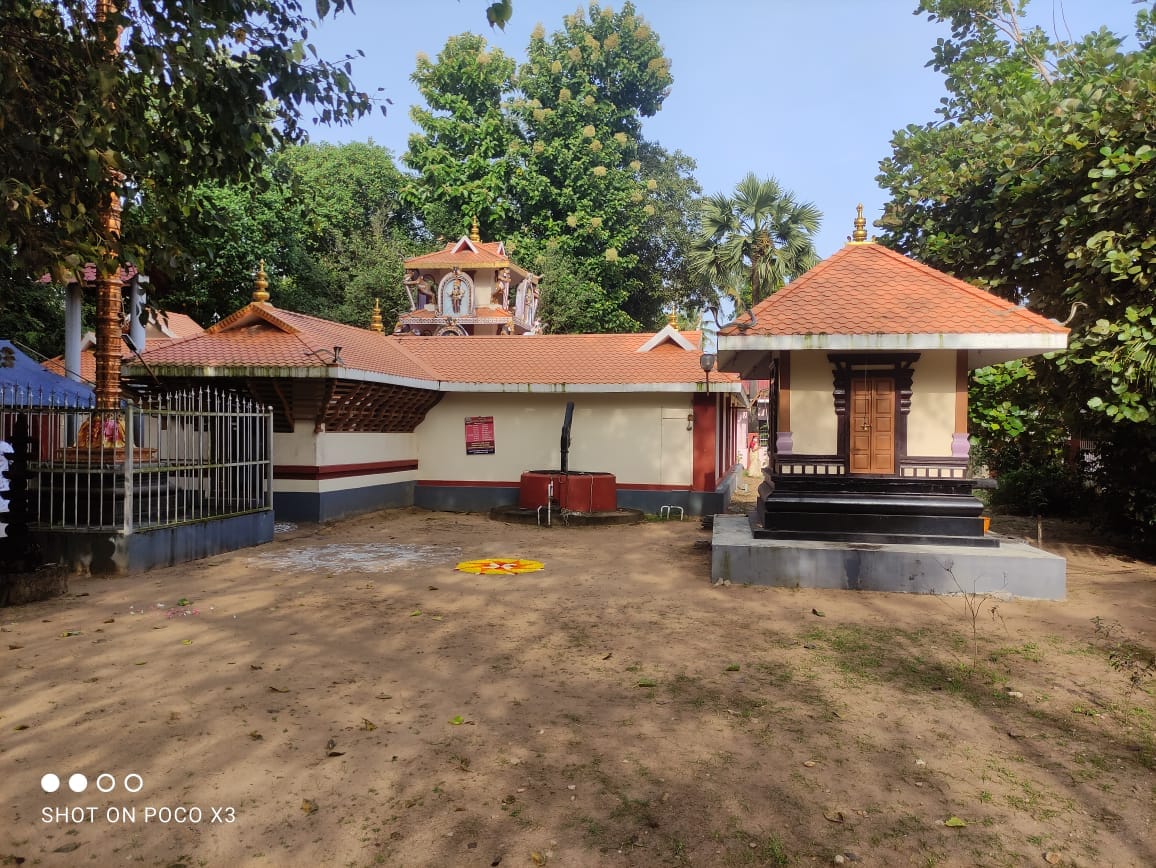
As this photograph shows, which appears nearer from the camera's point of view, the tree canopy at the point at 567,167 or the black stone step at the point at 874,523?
the black stone step at the point at 874,523

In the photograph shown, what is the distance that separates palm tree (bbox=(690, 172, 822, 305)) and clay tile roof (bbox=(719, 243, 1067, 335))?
14236mm

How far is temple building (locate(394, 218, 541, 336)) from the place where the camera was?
26953 millimetres

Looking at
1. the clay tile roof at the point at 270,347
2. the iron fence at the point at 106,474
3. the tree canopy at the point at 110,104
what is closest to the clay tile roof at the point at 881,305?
the tree canopy at the point at 110,104

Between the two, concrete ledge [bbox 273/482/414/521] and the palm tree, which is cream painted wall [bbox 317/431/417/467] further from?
the palm tree

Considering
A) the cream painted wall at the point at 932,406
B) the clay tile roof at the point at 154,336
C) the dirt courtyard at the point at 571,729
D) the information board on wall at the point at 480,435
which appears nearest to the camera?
the dirt courtyard at the point at 571,729

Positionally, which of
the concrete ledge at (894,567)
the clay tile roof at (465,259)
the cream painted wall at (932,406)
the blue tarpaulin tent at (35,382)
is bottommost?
the concrete ledge at (894,567)

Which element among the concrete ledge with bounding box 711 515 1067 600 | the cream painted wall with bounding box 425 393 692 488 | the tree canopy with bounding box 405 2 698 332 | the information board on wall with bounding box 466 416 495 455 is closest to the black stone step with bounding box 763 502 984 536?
the concrete ledge with bounding box 711 515 1067 600

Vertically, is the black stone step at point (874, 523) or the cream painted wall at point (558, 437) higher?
the cream painted wall at point (558, 437)

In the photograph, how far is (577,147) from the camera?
117 ft

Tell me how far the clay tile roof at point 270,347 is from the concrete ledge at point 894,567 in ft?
26.6

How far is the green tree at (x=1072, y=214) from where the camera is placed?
910 centimetres

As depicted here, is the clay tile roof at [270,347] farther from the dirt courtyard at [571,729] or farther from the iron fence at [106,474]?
the dirt courtyard at [571,729]

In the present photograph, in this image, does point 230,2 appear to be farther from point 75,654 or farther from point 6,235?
point 75,654

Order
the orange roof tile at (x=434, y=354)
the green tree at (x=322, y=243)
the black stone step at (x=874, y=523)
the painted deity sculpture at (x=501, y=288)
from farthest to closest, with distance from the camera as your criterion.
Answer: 1. the painted deity sculpture at (x=501, y=288)
2. the green tree at (x=322, y=243)
3. the orange roof tile at (x=434, y=354)
4. the black stone step at (x=874, y=523)
